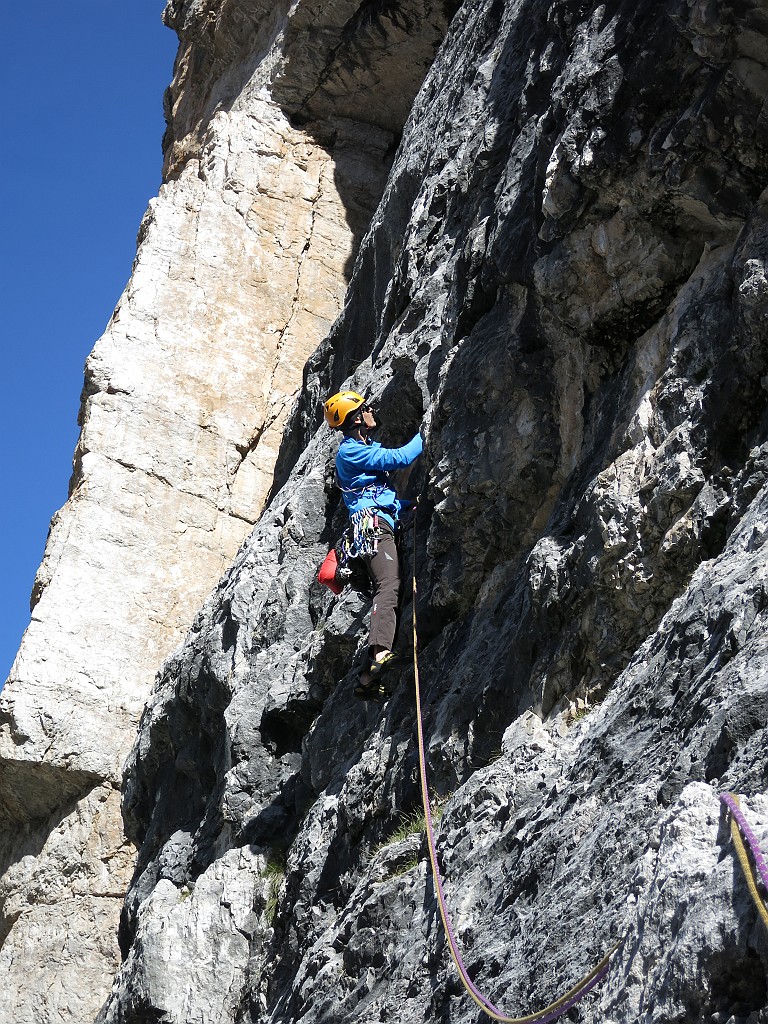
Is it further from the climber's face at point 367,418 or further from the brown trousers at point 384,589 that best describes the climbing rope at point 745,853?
the climber's face at point 367,418

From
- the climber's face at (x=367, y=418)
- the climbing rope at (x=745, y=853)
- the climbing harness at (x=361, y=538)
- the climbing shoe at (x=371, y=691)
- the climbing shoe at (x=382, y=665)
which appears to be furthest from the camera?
the climber's face at (x=367, y=418)

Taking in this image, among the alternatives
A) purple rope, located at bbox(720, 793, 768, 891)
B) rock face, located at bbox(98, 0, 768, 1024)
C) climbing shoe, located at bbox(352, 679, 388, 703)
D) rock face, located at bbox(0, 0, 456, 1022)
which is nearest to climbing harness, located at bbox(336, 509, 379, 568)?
rock face, located at bbox(98, 0, 768, 1024)

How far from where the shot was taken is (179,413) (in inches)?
588

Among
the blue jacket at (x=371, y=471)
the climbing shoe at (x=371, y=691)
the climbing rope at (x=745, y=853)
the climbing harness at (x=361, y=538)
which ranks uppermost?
the blue jacket at (x=371, y=471)

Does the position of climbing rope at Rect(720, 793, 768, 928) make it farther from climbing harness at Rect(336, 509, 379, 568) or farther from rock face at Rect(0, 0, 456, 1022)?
rock face at Rect(0, 0, 456, 1022)

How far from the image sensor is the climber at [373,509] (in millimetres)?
7441

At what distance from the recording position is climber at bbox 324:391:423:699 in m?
7.44

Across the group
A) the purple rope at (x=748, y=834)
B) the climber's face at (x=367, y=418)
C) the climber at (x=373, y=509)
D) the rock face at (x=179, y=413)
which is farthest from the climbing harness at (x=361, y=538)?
the rock face at (x=179, y=413)

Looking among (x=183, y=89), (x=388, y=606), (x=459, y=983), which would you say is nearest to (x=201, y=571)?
(x=388, y=606)

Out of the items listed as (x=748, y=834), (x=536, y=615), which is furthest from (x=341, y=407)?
(x=748, y=834)

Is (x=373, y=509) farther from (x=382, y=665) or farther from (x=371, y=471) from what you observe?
(x=382, y=665)

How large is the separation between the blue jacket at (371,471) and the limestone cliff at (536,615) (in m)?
0.25

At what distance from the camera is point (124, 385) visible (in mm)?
14758

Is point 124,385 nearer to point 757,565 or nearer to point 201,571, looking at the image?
point 201,571
